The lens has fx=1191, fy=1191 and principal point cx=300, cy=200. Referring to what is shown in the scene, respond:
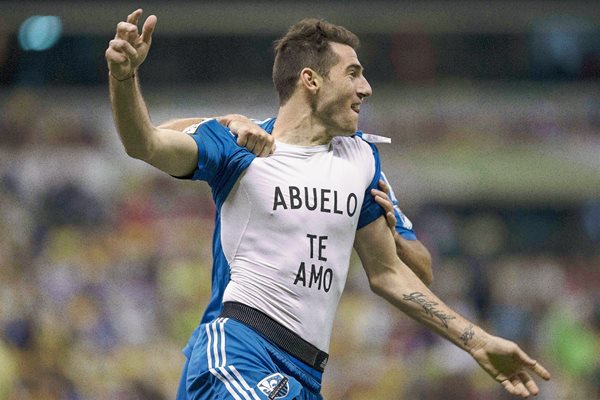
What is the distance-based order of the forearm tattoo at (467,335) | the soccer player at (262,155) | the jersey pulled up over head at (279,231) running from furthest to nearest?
the forearm tattoo at (467,335)
the soccer player at (262,155)
the jersey pulled up over head at (279,231)

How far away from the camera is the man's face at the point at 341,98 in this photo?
577cm

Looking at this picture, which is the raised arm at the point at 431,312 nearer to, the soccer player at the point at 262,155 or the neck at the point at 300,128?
the soccer player at the point at 262,155

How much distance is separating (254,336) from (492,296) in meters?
9.28

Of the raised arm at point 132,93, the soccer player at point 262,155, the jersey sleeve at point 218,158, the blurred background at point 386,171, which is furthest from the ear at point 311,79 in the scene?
the blurred background at point 386,171

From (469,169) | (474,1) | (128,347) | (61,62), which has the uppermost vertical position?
(474,1)

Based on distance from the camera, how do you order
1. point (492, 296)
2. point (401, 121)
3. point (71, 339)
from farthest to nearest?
point (401, 121) → point (492, 296) → point (71, 339)

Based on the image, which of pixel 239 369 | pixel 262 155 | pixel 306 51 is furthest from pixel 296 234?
pixel 306 51

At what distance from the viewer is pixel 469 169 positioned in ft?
57.2

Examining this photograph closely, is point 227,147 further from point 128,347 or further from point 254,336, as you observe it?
point 128,347

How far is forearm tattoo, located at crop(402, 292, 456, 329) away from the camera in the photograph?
5777 millimetres

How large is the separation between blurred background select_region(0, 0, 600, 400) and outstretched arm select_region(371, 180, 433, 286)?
5803 mm

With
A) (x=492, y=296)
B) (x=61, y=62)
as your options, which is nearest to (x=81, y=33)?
(x=61, y=62)

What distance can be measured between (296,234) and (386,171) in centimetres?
1146

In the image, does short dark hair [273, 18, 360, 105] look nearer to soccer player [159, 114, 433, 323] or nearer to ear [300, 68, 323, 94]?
ear [300, 68, 323, 94]
